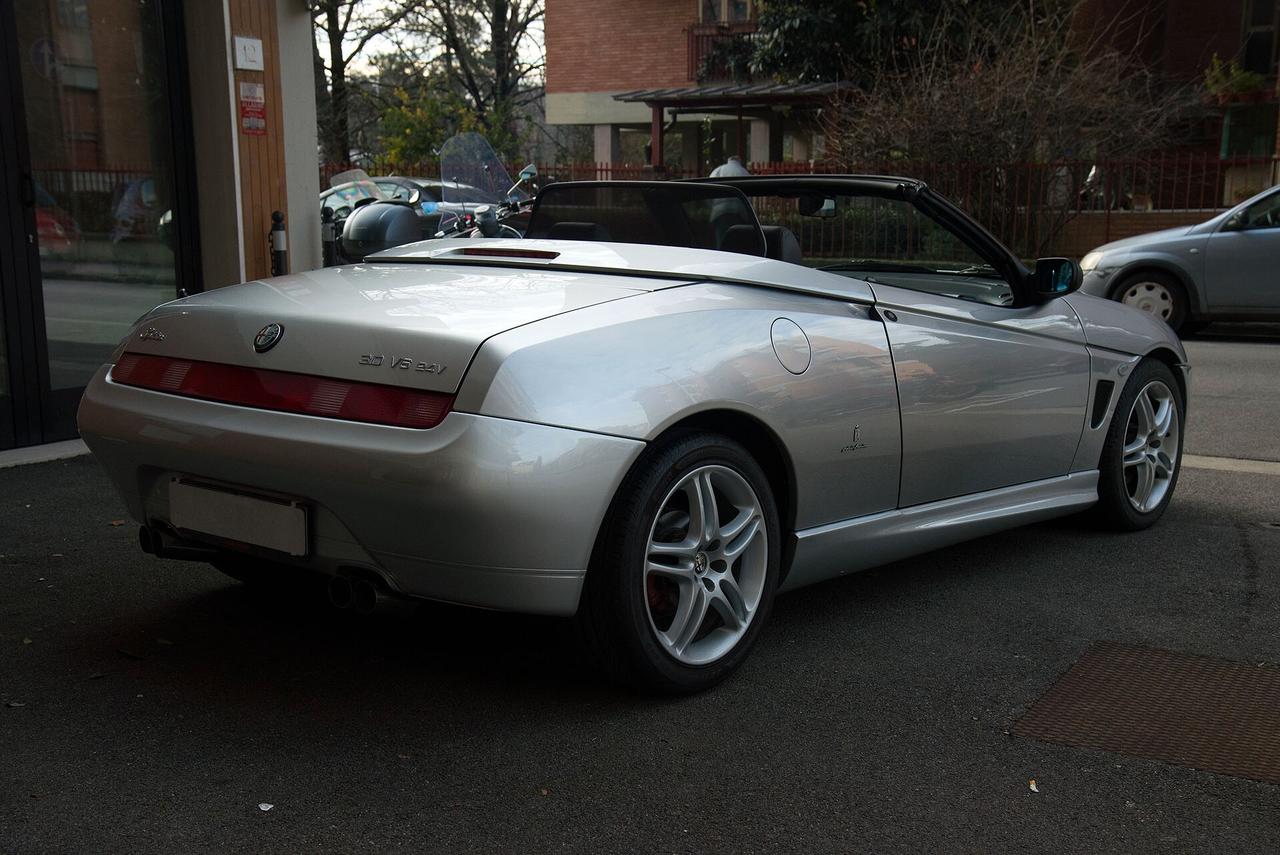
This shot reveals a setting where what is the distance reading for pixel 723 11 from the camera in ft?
107

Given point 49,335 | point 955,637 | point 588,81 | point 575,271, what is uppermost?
point 588,81

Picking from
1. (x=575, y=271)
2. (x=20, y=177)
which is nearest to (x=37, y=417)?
(x=20, y=177)

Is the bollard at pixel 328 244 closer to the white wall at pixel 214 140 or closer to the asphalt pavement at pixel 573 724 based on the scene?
the white wall at pixel 214 140

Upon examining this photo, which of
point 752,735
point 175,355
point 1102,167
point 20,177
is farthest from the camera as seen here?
point 1102,167

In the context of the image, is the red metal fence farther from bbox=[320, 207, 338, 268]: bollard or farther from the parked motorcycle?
bbox=[320, 207, 338, 268]: bollard

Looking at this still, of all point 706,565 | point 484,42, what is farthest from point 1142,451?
point 484,42

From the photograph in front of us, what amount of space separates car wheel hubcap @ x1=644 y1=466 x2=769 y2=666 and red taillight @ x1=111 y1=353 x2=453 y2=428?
2.13 feet

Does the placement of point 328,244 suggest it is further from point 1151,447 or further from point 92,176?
point 1151,447

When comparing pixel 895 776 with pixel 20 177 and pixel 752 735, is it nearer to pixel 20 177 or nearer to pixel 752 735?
pixel 752 735

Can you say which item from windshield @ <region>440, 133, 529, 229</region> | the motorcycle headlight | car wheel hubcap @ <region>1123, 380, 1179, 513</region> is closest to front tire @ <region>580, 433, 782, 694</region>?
car wheel hubcap @ <region>1123, 380, 1179, 513</region>

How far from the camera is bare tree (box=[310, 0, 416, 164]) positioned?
3709 centimetres

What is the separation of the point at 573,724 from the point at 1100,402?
101 inches

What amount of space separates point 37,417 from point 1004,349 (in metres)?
5.00

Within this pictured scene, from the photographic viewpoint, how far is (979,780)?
2.88m
